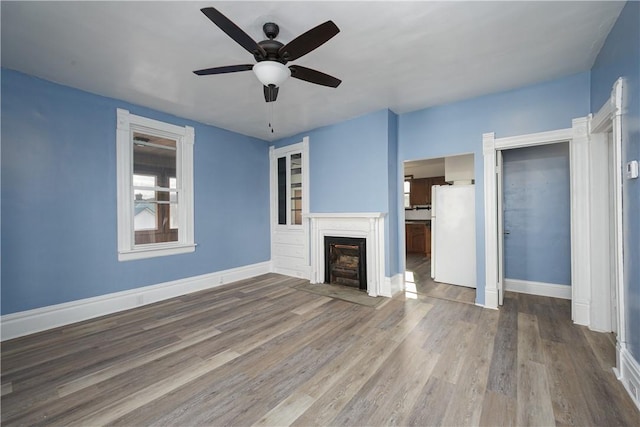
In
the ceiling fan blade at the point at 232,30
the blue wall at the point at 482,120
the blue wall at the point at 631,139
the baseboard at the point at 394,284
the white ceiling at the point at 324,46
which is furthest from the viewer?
the baseboard at the point at 394,284

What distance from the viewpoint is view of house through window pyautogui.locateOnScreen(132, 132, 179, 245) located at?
3852 mm

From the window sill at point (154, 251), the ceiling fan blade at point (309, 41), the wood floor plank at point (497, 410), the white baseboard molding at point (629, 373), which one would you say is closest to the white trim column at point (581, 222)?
the white baseboard molding at point (629, 373)

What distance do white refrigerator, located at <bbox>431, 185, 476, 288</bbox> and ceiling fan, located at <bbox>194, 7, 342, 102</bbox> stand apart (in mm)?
3066

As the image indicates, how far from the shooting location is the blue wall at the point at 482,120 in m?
3.03

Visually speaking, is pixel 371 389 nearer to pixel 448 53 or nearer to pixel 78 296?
pixel 448 53

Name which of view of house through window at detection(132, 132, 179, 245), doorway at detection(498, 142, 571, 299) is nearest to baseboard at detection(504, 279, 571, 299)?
doorway at detection(498, 142, 571, 299)

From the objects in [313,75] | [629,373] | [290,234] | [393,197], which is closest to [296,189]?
[290,234]

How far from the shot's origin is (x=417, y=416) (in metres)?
1.67

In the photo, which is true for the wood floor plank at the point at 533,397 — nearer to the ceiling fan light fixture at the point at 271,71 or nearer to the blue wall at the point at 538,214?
the blue wall at the point at 538,214

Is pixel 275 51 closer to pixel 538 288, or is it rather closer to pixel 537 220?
pixel 537 220

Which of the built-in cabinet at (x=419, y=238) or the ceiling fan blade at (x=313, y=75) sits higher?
the ceiling fan blade at (x=313, y=75)

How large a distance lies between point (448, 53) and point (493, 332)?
2.92m

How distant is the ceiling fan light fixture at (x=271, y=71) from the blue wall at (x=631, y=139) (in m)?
2.51

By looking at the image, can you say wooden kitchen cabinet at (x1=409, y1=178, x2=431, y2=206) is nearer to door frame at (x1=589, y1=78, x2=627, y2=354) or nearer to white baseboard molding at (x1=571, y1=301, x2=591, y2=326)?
white baseboard molding at (x1=571, y1=301, x2=591, y2=326)
